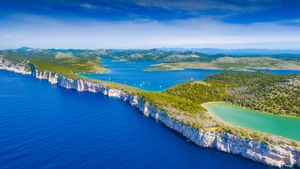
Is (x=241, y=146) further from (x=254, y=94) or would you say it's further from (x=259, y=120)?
(x=254, y=94)

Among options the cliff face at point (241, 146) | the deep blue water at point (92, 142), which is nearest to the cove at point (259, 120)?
the cliff face at point (241, 146)

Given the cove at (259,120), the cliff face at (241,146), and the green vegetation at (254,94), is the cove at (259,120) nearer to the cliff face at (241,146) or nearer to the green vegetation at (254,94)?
the green vegetation at (254,94)

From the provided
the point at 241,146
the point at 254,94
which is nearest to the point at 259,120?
the point at 241,146

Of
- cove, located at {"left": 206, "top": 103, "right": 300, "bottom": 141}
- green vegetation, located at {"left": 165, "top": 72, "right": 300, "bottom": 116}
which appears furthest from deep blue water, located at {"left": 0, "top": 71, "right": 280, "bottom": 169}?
green vegetation, located at {"left": 165, "top": 72, "right": 300, "bottom": 116}

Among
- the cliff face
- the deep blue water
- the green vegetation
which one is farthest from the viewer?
the green vegetation

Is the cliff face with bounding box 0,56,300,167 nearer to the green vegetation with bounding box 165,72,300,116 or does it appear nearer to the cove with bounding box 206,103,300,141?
the cove with bounding box 206,103,300,141

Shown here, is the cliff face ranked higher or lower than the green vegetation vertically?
lower
